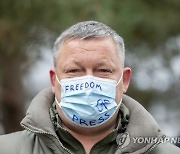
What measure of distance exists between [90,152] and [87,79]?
1.33 ft

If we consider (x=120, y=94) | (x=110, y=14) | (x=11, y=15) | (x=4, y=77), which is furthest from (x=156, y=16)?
(x=120, y=94)

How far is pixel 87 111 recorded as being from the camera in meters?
3.71

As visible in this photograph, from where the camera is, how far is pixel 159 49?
9.03m

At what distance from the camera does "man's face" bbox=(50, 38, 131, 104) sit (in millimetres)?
3688

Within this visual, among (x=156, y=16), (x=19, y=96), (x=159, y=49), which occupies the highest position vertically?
(x=156, y=16)

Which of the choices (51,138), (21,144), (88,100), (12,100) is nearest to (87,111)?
(88,100)

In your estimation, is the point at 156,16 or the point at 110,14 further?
the point at 156,16

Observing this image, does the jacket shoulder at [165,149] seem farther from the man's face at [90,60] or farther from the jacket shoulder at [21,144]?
the jacket shoulder at [21,144]

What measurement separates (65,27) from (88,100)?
3493 millimetres

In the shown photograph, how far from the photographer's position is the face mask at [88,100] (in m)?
3.70

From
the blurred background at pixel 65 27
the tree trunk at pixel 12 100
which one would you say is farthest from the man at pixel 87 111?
the tree trunk at pixel 12 100

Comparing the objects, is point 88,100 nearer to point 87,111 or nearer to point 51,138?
point 87,111

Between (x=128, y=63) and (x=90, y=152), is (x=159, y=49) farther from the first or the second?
(x=90, y=152)

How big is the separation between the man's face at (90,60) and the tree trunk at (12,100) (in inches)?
207
